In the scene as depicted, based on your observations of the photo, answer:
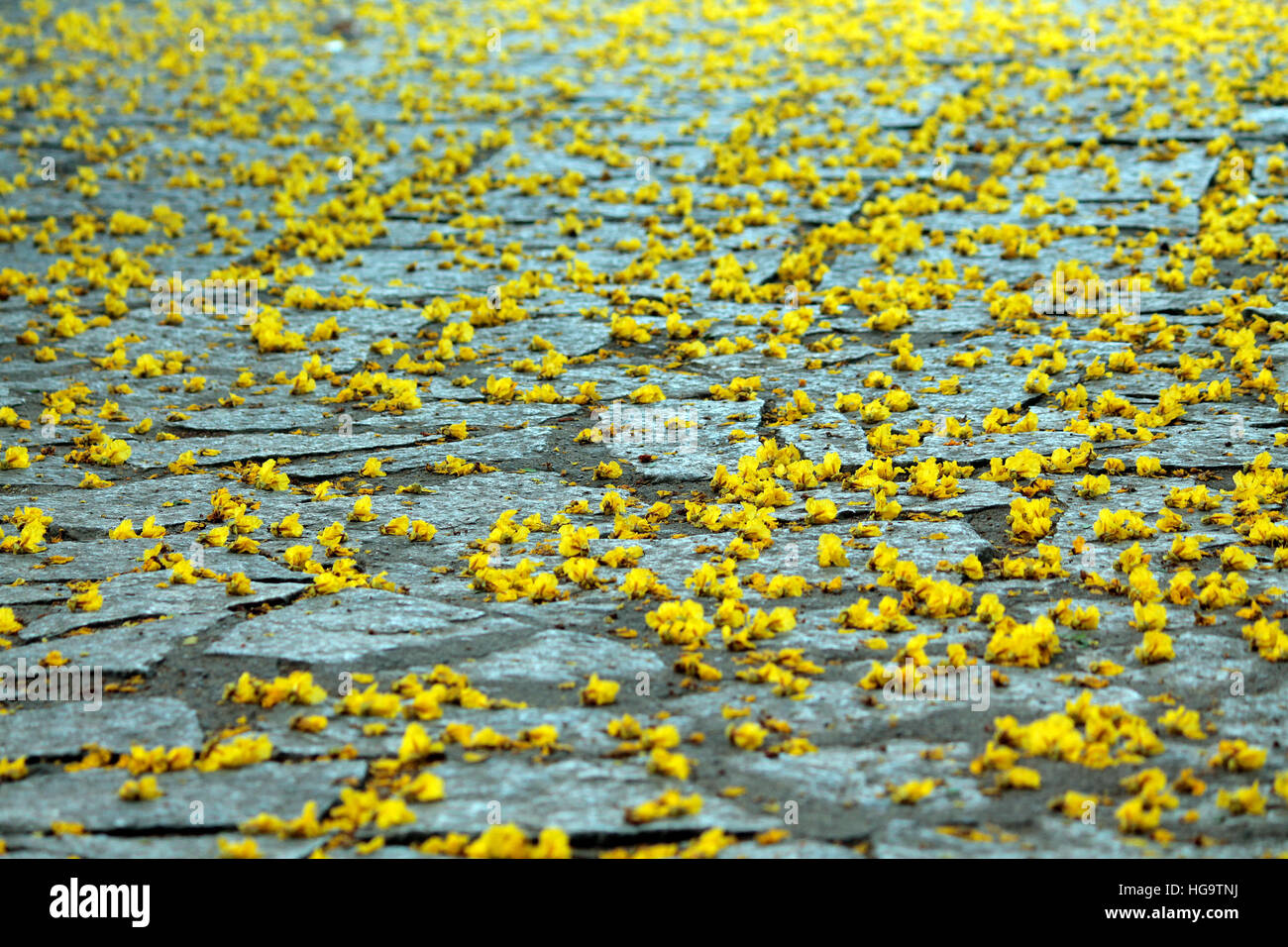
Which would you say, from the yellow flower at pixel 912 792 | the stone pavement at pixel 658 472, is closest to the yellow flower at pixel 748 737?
the stone pavement at pixel 658 472

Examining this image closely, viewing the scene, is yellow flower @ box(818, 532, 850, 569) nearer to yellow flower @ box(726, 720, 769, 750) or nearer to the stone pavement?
the stone pavement

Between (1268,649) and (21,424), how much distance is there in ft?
16.4

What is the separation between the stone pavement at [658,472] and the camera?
8.68 ft

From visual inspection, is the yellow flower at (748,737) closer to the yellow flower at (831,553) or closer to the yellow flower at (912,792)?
the yellow flower at (912,792)

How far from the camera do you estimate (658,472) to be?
4512 mm

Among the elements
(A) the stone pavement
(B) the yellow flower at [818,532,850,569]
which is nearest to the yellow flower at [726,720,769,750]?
(A) the stone pavement

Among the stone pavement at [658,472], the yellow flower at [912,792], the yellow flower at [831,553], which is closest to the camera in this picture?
the yellow flower at [912,792]

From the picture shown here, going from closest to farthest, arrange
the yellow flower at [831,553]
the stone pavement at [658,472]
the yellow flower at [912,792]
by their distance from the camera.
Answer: the yellow flower at [912,792] < the stone pavement at [658,472] < the yellow flower at [831,553]

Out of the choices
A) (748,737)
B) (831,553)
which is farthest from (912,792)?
(831,553)

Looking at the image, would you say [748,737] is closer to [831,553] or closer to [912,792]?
[912,792]

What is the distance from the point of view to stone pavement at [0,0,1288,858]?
104 inches

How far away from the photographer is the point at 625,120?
9891 millimetres

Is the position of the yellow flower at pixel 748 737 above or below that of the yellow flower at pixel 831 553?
below
